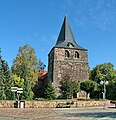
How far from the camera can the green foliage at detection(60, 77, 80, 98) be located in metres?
57.4

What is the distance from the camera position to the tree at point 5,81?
42938mm

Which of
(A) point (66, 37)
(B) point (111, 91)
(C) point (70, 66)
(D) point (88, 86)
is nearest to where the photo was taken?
(B) point (111, 91)

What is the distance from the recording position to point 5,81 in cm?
4503

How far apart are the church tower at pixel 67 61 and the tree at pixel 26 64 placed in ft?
29.2

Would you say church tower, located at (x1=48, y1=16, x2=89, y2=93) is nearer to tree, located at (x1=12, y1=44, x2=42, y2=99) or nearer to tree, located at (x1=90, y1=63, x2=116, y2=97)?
tree, located at (x1=90, y1=63, x2=116, y2=97)

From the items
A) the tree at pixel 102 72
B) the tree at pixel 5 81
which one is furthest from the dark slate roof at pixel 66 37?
the tree at pixel 5 81

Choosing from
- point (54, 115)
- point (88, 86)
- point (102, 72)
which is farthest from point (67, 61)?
point (54, 115)

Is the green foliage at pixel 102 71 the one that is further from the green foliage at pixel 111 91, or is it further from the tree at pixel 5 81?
the tree at pixel 5 81

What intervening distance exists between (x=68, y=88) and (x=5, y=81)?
17194mm

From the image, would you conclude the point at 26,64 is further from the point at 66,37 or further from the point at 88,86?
the point at 66,37

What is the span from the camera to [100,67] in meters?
76.1

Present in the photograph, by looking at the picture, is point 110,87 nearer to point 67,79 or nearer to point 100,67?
point 67,79

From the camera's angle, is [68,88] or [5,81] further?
[68,88]

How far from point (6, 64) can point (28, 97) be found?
7149 mm
